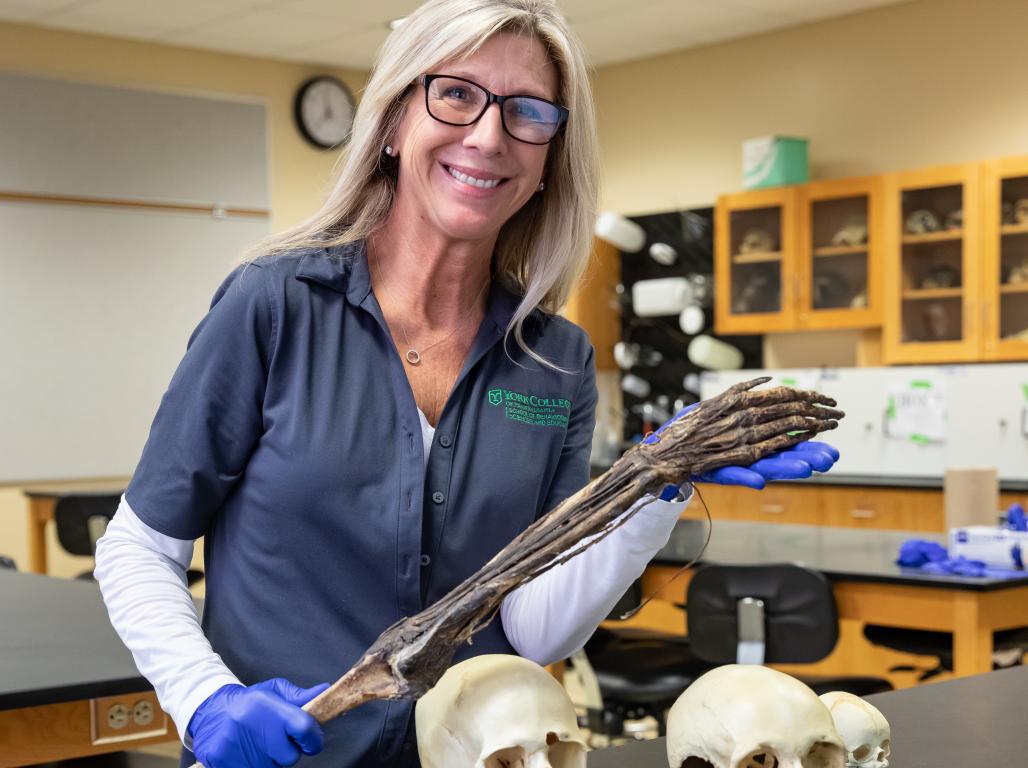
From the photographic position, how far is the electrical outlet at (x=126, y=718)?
1969 millimetres

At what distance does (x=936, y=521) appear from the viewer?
5379mm

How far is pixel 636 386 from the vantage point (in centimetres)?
714

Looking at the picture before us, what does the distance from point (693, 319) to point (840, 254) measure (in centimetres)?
95

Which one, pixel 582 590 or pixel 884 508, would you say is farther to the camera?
pixel 884 508

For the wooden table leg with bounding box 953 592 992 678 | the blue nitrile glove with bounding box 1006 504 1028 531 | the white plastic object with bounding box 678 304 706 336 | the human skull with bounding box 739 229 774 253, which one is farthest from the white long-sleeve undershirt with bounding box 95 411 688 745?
the white plastic object with bounding box 678 304 706 336

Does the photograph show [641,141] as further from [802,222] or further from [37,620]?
[37,620]

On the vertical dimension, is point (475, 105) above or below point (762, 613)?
above

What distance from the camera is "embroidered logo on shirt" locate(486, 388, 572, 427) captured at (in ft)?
4.88

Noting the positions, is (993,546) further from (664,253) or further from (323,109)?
(323,109)

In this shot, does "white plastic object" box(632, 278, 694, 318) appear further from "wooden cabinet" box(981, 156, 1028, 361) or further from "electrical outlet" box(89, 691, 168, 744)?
"electrical outlet" box(89, 691, 168, 744)

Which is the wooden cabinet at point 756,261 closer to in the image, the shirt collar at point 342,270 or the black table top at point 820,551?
the black table top at point 820,551

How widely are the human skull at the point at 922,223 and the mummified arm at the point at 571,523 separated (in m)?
5.09

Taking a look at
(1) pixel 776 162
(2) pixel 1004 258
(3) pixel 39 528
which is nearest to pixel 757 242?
(1) pixel 776 162

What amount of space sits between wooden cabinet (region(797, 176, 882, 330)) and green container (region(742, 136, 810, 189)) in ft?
0.34
